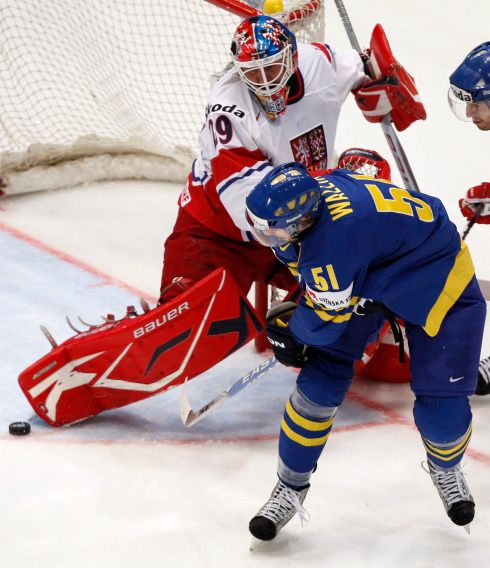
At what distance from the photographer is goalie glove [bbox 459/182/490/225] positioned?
9.39 feet

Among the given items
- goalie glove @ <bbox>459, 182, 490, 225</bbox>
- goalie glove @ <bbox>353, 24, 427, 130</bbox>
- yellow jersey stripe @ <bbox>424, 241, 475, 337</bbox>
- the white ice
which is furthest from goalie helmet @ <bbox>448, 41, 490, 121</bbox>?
the white ice

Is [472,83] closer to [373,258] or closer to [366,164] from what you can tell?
[366,164]

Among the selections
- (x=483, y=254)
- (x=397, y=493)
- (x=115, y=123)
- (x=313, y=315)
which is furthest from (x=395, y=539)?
(x=115, y=123)

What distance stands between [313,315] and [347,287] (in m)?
0.12

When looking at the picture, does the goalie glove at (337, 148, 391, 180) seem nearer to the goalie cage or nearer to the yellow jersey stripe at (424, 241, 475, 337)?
the yellow jersey stripe at (424, 241, 475, 337)

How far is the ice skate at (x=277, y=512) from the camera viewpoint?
2221mm

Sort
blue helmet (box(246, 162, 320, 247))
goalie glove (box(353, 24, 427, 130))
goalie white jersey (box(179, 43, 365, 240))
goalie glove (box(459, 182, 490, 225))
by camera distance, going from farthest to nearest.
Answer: goalie glove (box(353, 24, 427, 130)) → goalie glove (box(459, 182, 490, 225)) → goalie white jersey (box(179, 43, 365, 240)) → blue helmet (box(246, 162, 320, 247))

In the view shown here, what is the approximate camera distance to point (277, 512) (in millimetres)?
2254

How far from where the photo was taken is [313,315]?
6.93 feet

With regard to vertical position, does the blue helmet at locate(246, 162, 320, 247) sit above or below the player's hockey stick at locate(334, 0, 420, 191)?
above

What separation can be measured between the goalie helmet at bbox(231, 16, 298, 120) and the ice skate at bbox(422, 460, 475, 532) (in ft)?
3.37

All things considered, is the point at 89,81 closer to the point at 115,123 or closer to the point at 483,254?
the point at 115,123

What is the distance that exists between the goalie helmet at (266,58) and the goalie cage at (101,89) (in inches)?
69.9

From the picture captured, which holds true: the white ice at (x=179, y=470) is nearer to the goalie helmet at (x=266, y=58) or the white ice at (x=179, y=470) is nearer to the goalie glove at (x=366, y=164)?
the goalie glove at (x=366, y=164)
